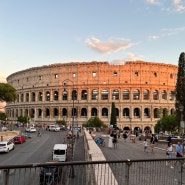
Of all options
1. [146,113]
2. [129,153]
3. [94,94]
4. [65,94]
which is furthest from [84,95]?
[129,153]

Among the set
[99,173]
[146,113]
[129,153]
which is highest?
[146,113]

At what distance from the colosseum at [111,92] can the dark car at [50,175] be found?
82.1 meters

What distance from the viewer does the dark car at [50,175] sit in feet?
19.5

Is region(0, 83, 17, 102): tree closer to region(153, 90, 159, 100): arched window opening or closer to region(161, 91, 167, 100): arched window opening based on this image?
region(153, 90, 159, 100): arched window opening

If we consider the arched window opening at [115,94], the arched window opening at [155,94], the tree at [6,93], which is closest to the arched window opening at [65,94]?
the arched window opening at [115,94]

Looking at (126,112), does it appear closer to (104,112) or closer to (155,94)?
(104,112)

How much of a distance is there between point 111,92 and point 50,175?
3392 inches

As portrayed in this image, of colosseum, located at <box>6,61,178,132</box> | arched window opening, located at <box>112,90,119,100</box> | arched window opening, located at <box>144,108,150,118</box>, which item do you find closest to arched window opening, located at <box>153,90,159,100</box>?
colosseum, located at <box>6,61,178,132</box>

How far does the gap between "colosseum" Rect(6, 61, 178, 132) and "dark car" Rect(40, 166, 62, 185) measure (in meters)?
82.1

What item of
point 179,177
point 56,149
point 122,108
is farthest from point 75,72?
point 179,177

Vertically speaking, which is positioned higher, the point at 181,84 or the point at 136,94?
the point at 136,94

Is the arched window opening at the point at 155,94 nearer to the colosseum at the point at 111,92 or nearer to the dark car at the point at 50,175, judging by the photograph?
the colosseum at the point at 111,92

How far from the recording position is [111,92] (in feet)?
302

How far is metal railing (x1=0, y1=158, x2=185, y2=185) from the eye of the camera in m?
5.63
